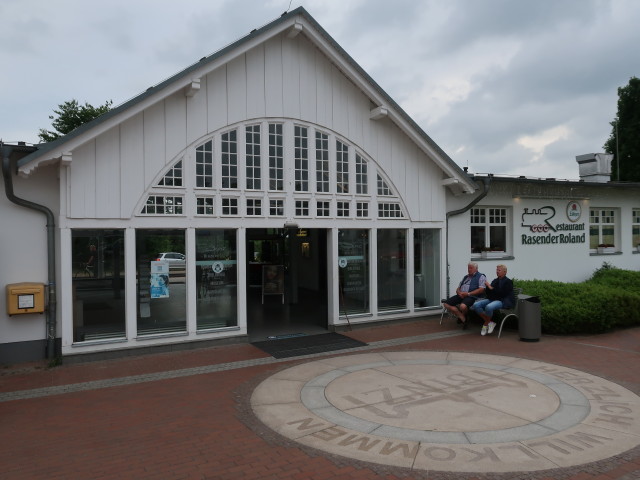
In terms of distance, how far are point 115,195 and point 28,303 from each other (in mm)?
2311

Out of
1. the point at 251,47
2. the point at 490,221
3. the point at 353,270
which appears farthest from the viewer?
the point at 490,221

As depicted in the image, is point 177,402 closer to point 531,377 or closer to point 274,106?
point 531,377

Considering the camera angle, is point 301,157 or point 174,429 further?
point 301,157

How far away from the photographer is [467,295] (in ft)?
37.2

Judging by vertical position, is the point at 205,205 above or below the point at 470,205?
below

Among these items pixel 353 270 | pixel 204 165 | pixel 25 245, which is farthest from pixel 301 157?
pixel 25 245

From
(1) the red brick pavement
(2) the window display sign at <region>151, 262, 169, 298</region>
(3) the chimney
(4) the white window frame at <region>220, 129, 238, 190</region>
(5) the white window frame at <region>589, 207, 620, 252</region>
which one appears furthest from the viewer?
(3) the chimney

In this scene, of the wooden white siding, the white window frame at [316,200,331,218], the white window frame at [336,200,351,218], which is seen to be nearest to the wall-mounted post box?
the wooden white siding

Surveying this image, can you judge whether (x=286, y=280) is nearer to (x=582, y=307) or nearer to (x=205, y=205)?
(x=205, y=205)

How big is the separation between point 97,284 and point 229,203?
2.85m

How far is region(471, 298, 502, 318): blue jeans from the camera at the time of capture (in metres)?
10.8

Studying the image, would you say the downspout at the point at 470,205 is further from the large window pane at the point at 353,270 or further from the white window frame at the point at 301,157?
the white window frame at the point at 301,157

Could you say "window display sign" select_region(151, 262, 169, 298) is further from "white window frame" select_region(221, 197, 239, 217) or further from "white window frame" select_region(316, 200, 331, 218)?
"white window frame" select_region(316, 200, 331, 218)

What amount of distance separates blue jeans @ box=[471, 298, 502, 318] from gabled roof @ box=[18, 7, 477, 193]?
295 centimetres
